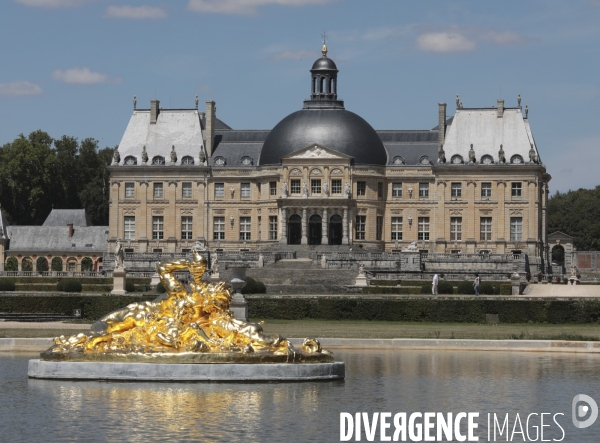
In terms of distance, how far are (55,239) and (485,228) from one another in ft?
99.9

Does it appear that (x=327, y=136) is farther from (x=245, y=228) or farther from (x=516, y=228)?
(x=516, y=228)

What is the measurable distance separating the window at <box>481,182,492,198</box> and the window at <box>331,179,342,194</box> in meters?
9.51

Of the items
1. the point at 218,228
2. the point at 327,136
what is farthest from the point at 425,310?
the point at 218,228

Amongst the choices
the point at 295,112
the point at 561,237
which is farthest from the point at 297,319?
the point at 561,237

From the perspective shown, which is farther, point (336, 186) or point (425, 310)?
point (336, 186)

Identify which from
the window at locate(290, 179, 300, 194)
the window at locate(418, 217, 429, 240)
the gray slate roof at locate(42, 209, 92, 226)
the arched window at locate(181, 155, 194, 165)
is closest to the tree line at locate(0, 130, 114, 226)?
the gray slate roof at locate(42, 209, 92, 226)

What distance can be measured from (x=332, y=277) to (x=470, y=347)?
120 ft

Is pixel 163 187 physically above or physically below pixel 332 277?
above

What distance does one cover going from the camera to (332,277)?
69375mm

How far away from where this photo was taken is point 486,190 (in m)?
88.8

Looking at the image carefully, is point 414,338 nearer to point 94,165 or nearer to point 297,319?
point 297,319

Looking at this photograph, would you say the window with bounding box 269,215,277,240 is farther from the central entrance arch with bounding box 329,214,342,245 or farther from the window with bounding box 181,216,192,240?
the window with bounding box 181,216,192,240

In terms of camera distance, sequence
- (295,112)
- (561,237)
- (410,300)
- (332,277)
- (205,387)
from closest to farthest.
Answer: (205,387)
(410,300)
(332,277)
(295,112)
(561,237)

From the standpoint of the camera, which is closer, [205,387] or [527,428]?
[527,428]
